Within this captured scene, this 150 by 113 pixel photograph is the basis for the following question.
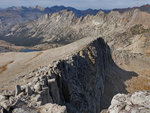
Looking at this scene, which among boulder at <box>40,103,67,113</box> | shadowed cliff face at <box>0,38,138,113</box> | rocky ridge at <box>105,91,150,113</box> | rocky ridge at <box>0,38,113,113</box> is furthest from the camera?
shadowed cliff face at <box>0,38,138,113</box>

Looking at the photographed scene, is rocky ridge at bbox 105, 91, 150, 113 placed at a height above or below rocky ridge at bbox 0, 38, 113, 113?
above

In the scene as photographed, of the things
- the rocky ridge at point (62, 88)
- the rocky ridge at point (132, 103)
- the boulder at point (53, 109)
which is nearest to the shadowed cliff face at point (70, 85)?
the rocky ridge at point (62, 88)

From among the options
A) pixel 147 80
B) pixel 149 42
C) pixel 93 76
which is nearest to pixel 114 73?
pixel 147 80

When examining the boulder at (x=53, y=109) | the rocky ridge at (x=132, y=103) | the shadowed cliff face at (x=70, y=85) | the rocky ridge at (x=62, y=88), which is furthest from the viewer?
the shadowed cliff face at (x=70, y=85)

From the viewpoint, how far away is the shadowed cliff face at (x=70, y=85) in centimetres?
1462

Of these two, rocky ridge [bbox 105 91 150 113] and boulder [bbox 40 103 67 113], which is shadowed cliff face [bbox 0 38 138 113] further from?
rocky ridge [bbox 105 91 150 113]

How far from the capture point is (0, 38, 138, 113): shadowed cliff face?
1462 centimetres

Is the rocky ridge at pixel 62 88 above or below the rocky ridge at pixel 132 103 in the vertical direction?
below

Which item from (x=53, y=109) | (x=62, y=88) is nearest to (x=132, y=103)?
(x=53, y=109)

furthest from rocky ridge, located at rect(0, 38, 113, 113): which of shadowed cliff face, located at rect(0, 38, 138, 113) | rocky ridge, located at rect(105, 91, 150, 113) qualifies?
rocky ridge, located at rect(105, 91, 150, 113)

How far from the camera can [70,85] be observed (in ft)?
74.3

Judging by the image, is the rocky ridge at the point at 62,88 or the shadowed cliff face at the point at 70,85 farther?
the shadowed cliff face at the point at 70,85

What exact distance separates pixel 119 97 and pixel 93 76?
75.8 feet

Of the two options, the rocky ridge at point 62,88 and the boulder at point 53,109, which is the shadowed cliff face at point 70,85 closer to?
the rocky ridge at point 62,88
